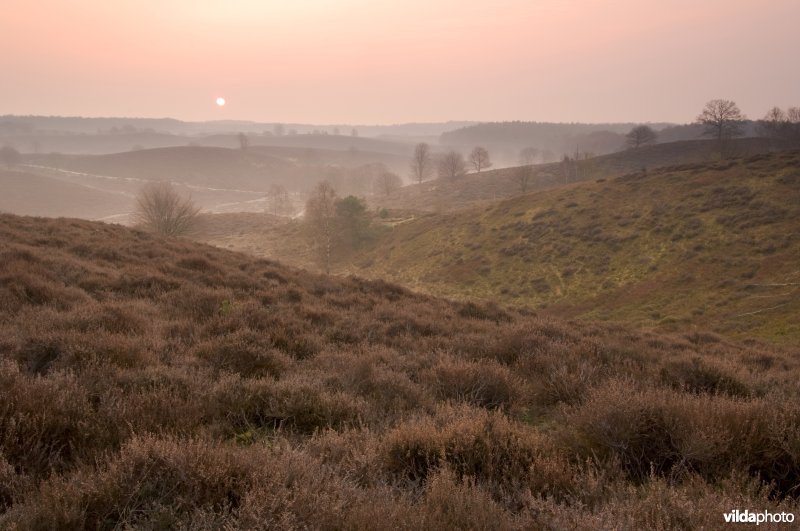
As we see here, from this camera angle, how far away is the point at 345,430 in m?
3.58

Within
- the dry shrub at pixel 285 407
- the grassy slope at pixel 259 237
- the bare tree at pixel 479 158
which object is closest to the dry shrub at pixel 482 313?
the dry shrub at pixel 285 407

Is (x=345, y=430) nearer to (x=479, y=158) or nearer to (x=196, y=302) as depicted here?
(x=196, y=302)

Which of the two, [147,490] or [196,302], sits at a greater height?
[147,490]

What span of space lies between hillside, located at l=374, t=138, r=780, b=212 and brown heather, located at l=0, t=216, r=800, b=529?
223 feet

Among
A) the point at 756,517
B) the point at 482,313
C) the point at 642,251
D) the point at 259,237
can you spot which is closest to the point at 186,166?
the point at 259,237

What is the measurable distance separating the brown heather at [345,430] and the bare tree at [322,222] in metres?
40.9

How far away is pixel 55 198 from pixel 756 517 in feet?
536

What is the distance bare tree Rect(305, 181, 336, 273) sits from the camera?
48.7 m

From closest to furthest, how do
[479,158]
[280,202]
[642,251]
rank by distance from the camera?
[642,251]
[280,202]
[479,158]

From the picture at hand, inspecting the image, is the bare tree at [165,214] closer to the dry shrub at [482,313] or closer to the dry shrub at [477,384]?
the dry shrub at [482,313]

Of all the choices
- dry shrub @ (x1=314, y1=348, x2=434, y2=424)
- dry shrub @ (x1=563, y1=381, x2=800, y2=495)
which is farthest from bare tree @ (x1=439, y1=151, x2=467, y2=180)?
dry shrub @ (x1=563, y1=381, x2=800, y2=495)

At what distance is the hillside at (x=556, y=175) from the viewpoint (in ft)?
263

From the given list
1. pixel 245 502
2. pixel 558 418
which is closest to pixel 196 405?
pixel 245 502

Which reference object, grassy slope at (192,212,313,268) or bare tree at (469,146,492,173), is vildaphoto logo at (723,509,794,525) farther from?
bare tree at (469,146,492,173)
